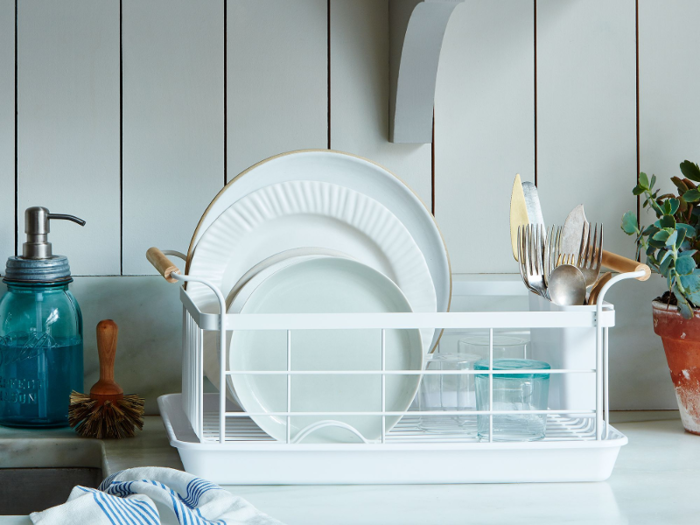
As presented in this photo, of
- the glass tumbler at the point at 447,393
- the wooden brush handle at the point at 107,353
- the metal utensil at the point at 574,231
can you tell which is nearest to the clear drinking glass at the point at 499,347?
the glass tumbler at the point at 447,393

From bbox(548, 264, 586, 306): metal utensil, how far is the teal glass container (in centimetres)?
63

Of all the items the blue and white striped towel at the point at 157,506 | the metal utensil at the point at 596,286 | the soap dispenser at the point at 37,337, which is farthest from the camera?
the soap dispenser at the point at 37,337

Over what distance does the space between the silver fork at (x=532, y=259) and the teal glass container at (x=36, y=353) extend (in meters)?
0.60

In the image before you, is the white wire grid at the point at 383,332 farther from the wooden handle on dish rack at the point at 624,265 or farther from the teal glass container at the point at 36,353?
the teal glass container at the point at 36,353

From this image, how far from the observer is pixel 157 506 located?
62 centimetres

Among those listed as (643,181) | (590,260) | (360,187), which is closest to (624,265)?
(590,260)

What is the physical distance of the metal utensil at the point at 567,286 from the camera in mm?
765

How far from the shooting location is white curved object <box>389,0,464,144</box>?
0.88 metres

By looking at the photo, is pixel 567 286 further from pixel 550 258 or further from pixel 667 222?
pixel 667 222

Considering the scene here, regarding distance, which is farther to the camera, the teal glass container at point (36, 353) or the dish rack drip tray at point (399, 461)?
the teal glass container at point (36, 353)

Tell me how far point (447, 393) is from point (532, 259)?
0.65ft

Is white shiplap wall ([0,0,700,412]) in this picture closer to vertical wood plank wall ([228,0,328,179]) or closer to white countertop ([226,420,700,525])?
vertical wood plank wall ([228,0,328,179])

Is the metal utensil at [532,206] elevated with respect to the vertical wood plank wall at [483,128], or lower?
lower

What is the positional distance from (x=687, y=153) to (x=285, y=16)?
26.5 inches
